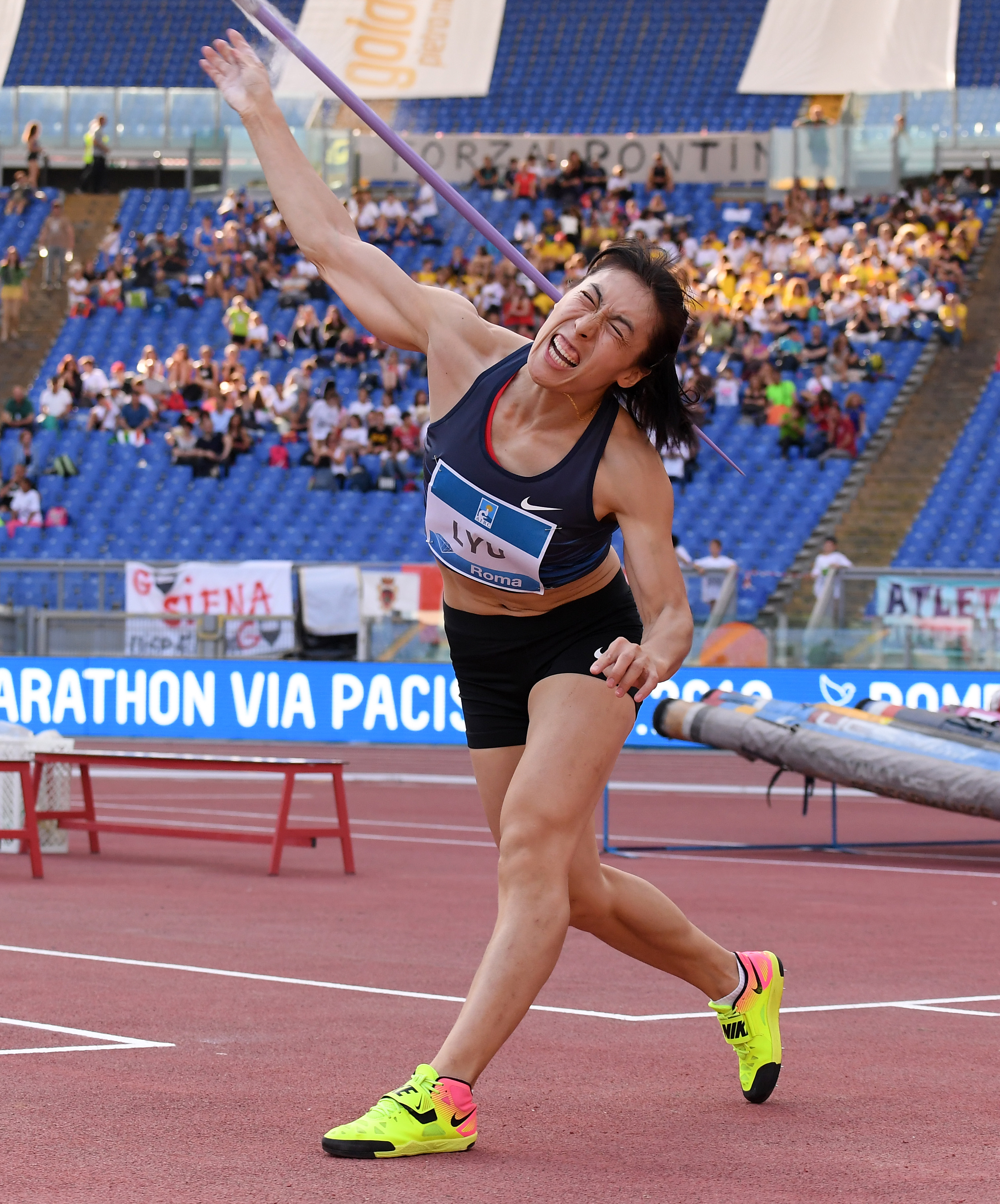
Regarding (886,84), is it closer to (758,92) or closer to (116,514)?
(758,92)

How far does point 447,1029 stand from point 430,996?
0.71 metres

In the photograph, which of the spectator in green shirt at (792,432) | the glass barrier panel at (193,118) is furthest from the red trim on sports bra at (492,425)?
the glass barrier panel at (193,118)

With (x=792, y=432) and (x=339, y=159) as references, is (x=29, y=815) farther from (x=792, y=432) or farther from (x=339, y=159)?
(x=339, y=159)

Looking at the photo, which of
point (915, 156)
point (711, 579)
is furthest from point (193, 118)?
point (711, 579)

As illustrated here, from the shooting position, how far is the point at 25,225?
1395 inches

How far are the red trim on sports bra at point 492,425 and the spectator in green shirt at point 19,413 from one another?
25452 millimetres

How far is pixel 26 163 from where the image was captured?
37.7 metres

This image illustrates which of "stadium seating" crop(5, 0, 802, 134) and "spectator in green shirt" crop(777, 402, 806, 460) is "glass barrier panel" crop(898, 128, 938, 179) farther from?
"spectator in green shirt" crop(777, 402, 806, 460)

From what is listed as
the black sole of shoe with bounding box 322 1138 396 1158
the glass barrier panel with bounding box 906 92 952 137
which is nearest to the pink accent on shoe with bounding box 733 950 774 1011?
the black sole of shoe with bounding box 322 1138 396 1158

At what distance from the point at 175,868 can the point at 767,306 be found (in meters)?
18.4

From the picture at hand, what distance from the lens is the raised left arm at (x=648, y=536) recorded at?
173 inches

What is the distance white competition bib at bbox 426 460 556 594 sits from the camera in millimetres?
4445

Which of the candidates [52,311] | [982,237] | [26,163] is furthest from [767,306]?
[26,163]

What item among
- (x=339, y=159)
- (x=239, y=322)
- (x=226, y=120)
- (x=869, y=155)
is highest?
(x=226, y=120)
